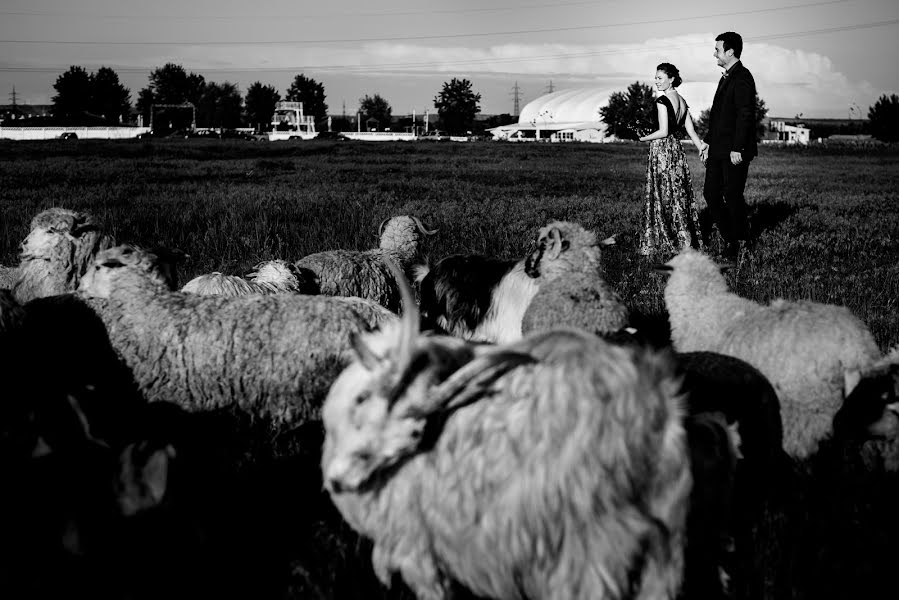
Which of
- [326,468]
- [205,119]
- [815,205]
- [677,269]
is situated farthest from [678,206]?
[205,119]

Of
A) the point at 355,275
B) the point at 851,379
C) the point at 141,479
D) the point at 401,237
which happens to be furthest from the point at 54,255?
the point at 851,379

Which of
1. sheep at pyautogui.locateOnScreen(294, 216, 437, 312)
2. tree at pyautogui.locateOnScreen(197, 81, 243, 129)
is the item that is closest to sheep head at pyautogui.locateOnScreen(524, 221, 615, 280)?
sheep at pyautogui.locateOnScreen(294, 216, 437, 312)

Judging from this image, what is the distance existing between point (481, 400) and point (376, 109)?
17239 centimetres

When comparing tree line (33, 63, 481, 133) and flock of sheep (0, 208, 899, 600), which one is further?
tree line (33, 63, 481, 133)

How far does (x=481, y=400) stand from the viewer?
2910 mm

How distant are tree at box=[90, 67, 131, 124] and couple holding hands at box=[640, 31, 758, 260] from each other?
140280 millimetres

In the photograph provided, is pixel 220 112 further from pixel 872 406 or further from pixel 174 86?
pixel 872 406

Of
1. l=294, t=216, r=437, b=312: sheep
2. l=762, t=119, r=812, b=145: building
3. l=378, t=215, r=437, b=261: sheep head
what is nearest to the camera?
l=294, t=216, r=437, b=312: sheep

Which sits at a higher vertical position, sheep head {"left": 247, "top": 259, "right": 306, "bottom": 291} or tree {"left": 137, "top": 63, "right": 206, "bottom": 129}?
tree {"left": 137, "top": 63, "right": 206, "bottom": 129}

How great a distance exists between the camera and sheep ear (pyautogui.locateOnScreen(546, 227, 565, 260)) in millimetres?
5852

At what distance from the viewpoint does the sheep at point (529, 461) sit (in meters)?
2.71

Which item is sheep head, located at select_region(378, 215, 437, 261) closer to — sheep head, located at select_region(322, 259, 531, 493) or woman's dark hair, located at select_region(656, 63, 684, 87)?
woman's dark hair, located at select_region(656, 63, 684, 87)

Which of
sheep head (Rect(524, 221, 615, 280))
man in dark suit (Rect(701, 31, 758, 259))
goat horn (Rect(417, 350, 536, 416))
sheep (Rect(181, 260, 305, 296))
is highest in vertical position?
man in dark suit (Rect(701, 31, 758, 259))

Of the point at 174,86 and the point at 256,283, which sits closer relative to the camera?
the point at 256,283
